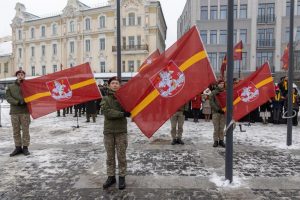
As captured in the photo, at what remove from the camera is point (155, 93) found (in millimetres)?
5328

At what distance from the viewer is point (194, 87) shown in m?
5.31

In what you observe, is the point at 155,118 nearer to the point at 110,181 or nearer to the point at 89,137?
the point at 110,181

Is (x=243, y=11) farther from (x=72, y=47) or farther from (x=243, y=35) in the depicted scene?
(x=72, y=47)

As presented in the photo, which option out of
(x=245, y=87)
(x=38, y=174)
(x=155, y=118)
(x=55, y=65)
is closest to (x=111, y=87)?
(x=155, y=118)

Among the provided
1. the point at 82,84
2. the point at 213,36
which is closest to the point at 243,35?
the point at 213,36

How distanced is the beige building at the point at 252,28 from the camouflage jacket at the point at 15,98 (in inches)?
1355

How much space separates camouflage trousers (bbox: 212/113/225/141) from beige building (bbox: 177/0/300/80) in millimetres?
31800

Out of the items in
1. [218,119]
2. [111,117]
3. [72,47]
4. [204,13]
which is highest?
[204,13]

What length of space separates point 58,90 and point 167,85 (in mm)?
3523

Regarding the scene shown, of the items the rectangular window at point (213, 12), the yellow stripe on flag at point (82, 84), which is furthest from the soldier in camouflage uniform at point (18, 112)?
the rectangular window at point (213, 12)

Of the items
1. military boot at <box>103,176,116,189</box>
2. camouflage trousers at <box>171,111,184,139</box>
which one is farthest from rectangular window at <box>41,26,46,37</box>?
military boot at <box>103,176,116,189</box>

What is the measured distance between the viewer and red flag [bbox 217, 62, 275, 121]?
8.33 meters

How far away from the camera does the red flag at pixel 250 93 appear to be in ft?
27.3

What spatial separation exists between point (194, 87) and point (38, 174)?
339cm
